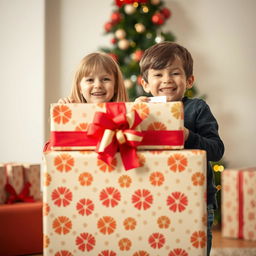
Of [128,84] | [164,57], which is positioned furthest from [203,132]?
[128,84]

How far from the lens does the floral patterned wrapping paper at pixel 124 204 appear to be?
1.24 metres

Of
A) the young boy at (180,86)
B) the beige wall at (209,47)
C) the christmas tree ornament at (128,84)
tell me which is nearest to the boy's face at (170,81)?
the young boy at (180,86)

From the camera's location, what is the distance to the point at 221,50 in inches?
174

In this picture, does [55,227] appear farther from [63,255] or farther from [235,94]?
[235,94]

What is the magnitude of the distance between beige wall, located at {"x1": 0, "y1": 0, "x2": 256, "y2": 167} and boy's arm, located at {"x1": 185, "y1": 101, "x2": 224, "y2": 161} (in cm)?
280

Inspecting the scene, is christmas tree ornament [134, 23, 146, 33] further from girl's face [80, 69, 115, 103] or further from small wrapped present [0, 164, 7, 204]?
girl's face [80, 69, 115, 103]

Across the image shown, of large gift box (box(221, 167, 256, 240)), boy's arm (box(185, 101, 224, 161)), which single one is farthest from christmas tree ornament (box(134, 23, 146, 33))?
boy's arm (box(185, 101, 224, 161))

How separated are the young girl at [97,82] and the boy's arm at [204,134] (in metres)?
0.34

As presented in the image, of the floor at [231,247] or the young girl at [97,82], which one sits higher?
the young girl at [97,82]

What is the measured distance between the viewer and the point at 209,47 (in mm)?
4426

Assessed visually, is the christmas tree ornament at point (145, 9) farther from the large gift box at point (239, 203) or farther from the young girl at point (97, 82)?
the young girl at point (97, 82)

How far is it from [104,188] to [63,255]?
21cm

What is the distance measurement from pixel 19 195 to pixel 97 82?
1.30 m

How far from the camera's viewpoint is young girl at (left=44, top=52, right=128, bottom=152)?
1.77m
